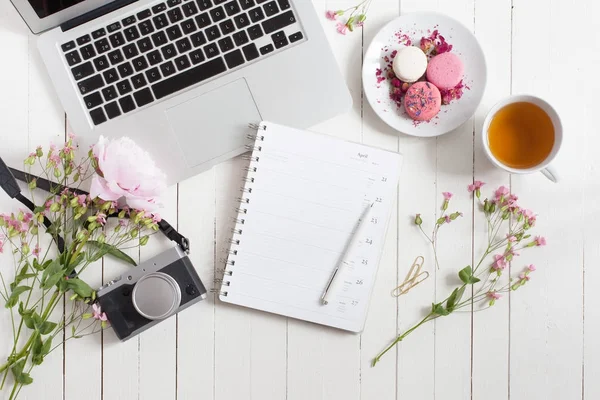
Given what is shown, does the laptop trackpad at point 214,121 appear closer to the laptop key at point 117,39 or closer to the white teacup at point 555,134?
the laptop key at point 117,39

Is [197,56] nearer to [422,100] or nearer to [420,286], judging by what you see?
[422,100]

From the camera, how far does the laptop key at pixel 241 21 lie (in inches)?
30.7

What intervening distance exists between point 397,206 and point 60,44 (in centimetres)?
53

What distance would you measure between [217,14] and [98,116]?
22cm

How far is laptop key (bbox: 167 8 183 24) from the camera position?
778mm

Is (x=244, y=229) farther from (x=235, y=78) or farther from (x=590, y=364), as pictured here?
(x=590, y=364)

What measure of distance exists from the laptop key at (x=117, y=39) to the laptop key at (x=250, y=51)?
0.55 feet

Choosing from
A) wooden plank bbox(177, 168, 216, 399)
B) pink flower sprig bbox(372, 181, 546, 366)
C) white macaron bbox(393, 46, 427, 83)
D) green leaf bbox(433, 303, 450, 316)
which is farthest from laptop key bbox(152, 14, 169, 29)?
green leaf bbox(433, 303, 450, 316)

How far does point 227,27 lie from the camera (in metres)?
0.78

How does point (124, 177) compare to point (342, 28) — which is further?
point (342, 28)

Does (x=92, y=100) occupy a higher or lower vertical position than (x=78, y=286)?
higher

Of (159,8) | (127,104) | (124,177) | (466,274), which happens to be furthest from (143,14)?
(466,274)

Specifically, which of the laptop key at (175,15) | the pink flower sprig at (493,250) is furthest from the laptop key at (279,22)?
the pink flower sprig at (493,250)

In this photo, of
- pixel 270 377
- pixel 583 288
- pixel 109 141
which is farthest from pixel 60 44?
pixel 583 288
